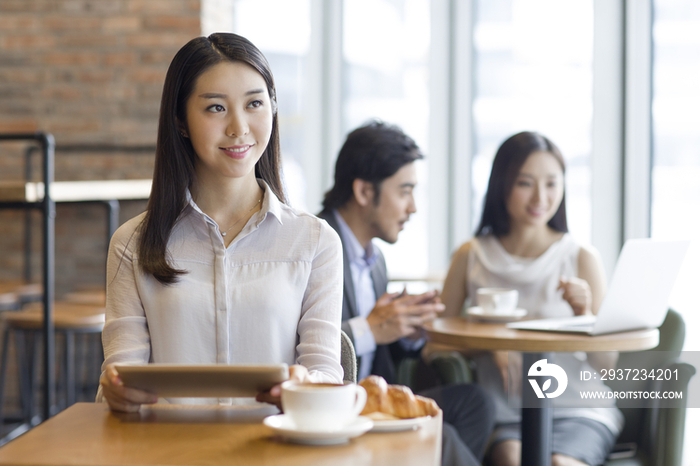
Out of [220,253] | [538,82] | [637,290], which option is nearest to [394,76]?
[538,82]

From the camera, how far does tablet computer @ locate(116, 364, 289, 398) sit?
96 centimetres

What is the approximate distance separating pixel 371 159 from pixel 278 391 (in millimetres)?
1461

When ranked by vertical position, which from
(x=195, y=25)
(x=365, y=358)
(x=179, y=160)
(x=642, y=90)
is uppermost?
(x=195, y=25)

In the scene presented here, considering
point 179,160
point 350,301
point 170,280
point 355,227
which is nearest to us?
point 170,280

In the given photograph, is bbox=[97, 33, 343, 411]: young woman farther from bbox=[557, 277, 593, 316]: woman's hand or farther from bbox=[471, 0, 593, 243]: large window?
bbox=[471, 0, 593, 243]: large window

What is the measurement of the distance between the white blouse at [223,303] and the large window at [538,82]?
3321 mm

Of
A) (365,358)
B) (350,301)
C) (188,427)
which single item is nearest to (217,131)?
(188,427)

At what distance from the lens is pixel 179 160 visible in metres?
1.48

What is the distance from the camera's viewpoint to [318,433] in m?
0.89

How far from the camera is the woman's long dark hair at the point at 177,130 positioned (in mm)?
1408

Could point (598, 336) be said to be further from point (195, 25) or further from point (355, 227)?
point (195, 25)

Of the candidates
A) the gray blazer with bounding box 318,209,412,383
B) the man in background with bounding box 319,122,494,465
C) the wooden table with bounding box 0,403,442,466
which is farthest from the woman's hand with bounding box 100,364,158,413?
the man in background with bounding box 319,122,494,465

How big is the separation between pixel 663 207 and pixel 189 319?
11.3 ft

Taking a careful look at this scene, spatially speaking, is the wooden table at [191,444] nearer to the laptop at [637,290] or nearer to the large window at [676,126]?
the laptop at [637,290]
